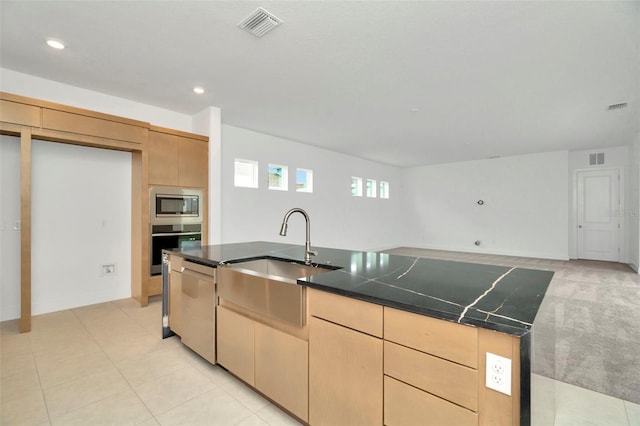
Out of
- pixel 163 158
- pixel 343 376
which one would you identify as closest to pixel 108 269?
pixel 163 158

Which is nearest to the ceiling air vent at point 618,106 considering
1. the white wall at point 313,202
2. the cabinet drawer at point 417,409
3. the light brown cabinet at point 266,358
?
the white wall at point 313,202

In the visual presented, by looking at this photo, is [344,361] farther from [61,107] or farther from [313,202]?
[313,202]

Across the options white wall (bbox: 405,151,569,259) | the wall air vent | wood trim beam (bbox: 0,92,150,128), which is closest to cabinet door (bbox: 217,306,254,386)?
wood trim beam (bbox: 0,92,150,128)

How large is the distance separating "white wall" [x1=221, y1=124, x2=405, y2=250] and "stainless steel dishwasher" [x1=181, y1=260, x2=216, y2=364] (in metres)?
2.68

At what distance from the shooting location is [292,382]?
1682 millimetres

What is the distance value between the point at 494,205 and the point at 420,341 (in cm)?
893

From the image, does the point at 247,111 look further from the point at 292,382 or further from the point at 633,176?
the point at 633,176

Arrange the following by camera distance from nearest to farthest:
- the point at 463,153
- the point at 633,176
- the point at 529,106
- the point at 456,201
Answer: the point at 529,106 → the point at 633,176 → the point at 463,153 → the point at 456,201

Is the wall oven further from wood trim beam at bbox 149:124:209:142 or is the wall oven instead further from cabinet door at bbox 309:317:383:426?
cabinet door at bbox 309:317:383:426

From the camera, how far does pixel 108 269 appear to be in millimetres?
4133

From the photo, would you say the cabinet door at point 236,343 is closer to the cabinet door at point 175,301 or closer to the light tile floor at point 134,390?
the light tile floor at point 134,390

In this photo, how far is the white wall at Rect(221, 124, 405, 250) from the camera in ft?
17.8

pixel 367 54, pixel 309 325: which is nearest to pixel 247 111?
pixel 367 54

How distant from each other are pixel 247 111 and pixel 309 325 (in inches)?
154
